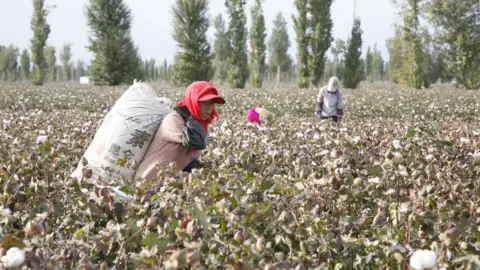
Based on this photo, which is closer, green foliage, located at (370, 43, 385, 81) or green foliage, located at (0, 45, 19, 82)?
green foliage, located at (0, 45, 19, 82)

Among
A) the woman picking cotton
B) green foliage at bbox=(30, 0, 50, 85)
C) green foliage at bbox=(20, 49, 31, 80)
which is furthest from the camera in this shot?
green foliage at bbox=(20, 49, 31, 80)

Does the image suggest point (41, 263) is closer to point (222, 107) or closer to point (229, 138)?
point (229, 138)

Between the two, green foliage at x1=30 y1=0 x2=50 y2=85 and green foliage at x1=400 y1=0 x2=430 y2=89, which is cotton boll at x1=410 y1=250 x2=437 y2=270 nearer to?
green foliage at x1=400 y1=0 x2=430 y2=89

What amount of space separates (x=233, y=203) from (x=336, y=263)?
46 cm

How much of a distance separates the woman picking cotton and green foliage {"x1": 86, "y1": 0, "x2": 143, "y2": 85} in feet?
117

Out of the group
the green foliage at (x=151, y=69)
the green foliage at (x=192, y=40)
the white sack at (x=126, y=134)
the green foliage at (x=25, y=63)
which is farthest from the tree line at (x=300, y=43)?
the green foliage at (x=151, y=69)

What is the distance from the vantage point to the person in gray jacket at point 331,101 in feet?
33.2

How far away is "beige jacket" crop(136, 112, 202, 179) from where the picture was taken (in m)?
3.90

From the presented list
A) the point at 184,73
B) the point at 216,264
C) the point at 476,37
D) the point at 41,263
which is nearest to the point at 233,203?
the point at 216,264

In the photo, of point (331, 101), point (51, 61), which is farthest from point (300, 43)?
point (51, 61)

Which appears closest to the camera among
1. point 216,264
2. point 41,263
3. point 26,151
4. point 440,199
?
point 41,263

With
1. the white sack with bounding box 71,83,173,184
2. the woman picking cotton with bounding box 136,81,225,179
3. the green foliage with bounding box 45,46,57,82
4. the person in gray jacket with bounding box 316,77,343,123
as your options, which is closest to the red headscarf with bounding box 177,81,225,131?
the woman picking cotton with bounding box 136,81,225,179

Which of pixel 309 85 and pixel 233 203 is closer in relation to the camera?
pixel 233 203

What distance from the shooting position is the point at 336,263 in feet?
6.78
